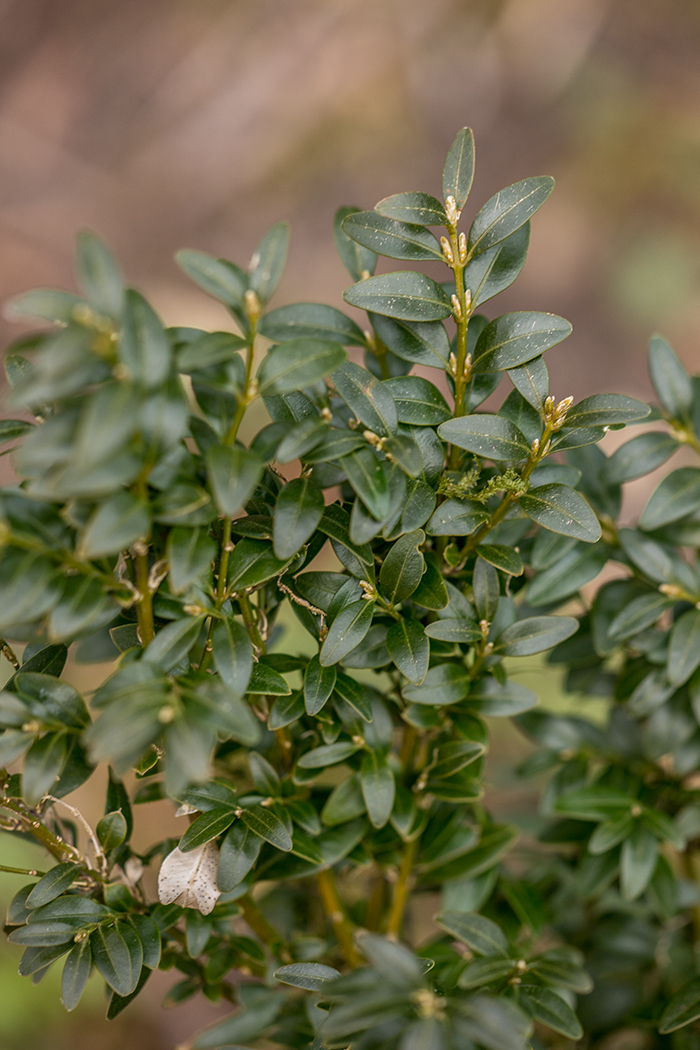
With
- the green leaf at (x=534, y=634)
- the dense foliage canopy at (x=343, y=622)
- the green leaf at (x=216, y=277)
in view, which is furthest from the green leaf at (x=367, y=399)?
the green leaf at (x=534, y=634)

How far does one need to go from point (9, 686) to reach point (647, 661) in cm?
61

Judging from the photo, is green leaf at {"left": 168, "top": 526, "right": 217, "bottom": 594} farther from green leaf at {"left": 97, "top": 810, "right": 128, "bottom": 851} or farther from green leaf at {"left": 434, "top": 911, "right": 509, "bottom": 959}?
green leaf at {"left": 434, "top": 911, "right": 509, "bottom": 959}

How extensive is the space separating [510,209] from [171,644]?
400 mm

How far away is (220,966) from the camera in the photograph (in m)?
0.75

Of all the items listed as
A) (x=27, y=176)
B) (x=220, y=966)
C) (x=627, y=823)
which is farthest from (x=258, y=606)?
(x=27, y=176)

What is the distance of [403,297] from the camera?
1.99 ft

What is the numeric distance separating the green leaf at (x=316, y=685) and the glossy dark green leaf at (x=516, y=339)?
0.88 ft

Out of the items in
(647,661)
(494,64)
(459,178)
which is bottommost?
(647,661)

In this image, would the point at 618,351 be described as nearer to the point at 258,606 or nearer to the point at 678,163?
the point at 678,163

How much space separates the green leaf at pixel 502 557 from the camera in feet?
2.04

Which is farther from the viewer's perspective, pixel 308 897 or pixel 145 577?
pixel 308 897

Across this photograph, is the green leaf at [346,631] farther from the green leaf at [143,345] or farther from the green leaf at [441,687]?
the green leaf at [143,345]

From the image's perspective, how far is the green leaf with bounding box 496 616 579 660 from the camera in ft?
2.14

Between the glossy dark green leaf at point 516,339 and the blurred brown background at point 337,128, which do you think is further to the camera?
the blurred brown background at point 337,128
